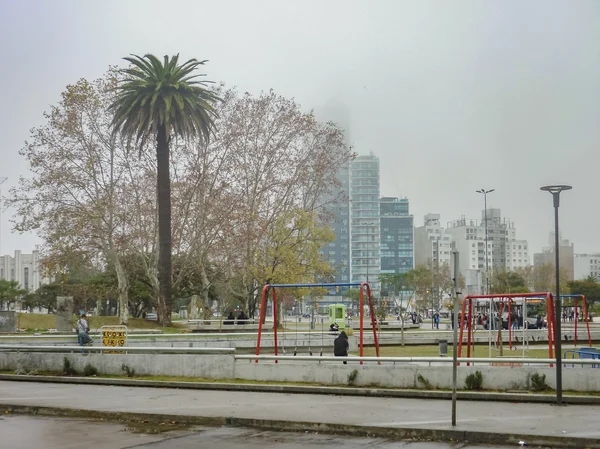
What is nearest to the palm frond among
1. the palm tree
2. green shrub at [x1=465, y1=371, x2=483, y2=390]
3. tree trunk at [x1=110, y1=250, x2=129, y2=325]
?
the palm tree

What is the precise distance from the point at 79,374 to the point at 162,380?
3.39 m

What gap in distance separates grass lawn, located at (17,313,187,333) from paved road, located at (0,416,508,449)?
3272cm

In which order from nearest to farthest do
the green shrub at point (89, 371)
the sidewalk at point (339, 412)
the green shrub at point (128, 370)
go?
the sidewalk at point (339, 412), the green shrub at point (128, 370), the green shrub at point (89, 371)

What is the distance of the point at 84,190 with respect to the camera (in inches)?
1993

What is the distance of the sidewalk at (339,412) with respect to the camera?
1257 centimetres

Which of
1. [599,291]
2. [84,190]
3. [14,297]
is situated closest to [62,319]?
[84,190]

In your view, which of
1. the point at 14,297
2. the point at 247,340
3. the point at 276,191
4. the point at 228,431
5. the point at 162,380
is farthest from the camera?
the point at 14,297

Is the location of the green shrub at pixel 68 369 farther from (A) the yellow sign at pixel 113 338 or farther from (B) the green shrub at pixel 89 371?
(A) the yellow sign at pixel 113 338

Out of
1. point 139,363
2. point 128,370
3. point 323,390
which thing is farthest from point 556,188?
point 128,370

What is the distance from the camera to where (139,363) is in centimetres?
2288

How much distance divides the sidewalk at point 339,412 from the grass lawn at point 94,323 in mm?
28208

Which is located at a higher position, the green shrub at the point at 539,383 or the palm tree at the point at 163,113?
the palm tree at the point at 163,113

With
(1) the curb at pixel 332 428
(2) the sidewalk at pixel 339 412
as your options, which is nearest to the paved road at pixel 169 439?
(1) the curb at pixel 332 428

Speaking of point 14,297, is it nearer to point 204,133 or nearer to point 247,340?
point 204,133
